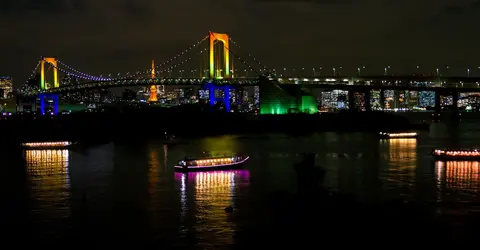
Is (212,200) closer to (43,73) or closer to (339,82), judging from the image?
(339,82)

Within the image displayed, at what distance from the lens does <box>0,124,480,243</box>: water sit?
12.9 m

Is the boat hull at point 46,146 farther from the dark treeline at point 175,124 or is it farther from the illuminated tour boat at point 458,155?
the illuminated tour boat at point 458,155

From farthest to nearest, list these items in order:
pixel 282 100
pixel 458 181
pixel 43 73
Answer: pixel 43 73
pixel 282 100
pixel 458 181

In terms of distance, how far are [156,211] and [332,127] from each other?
4019 cm

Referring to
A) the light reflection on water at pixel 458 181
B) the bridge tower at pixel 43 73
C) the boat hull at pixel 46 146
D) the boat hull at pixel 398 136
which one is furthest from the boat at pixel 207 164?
the bridge tower at pixel 43 73

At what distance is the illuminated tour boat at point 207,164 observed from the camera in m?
21.2

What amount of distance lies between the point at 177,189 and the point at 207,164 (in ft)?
12.9

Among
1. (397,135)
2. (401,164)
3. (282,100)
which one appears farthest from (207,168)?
(282,100)

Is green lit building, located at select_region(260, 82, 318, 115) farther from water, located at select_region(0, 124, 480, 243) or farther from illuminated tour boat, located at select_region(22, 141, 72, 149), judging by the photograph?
water, located at select_region(0, 124, 480, 243)

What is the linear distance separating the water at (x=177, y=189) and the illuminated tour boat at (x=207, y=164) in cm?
52

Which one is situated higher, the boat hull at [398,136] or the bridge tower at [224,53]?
the bridge tower at [224,53]

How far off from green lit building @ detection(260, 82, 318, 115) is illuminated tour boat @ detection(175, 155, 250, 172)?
28.9 m

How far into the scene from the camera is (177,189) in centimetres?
1752

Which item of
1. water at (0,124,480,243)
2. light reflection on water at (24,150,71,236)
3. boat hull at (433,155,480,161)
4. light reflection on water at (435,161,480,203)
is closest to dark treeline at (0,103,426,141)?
light reflection on water at (24,150,71,236)
